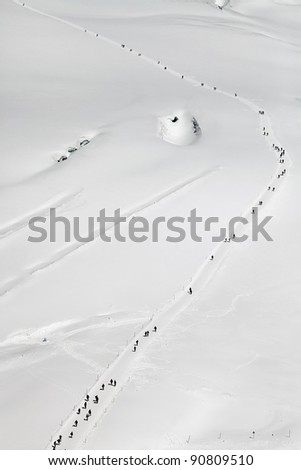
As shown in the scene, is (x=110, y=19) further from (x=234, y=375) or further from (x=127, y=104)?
(x=234, y=375)

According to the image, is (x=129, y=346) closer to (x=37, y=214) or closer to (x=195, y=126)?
(x=37, y=214)

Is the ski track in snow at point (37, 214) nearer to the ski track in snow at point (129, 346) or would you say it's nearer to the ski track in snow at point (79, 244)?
the ski track in snow at point (79, 244)

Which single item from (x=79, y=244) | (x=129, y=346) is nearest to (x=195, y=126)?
(x=79, y=244)

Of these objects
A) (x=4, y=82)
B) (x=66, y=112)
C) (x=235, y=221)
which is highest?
(x=4, y=82)

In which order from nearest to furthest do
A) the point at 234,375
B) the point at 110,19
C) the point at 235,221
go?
the point at 234,375, the point at 235,221, the point at 110,19

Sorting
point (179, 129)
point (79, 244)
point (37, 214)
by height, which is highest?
point (179, 129)

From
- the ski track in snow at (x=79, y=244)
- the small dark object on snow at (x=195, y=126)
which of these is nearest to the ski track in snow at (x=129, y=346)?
the ski track in snow at (x=79, y=244)

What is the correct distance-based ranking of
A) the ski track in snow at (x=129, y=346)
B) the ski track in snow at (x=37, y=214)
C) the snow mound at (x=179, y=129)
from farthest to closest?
1. the snow mound at (x=179, y=129)
2. the ski track in snow at (x=37, y=214)
3. the ski track in snow at (x=129, y=346)

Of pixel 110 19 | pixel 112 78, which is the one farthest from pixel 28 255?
pixel 110 19
